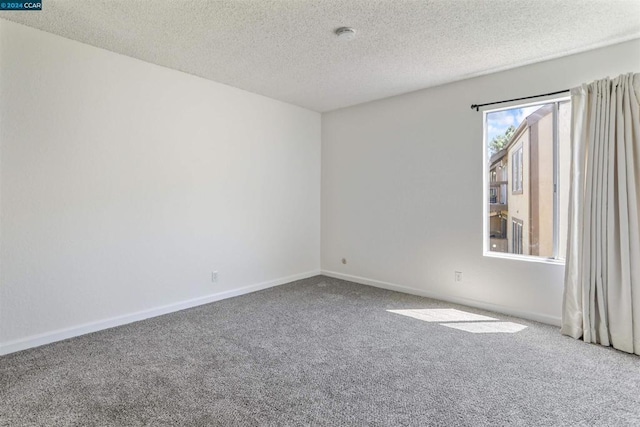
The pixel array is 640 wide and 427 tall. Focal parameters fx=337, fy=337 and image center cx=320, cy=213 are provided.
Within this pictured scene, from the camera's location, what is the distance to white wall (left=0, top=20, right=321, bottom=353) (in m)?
2.72

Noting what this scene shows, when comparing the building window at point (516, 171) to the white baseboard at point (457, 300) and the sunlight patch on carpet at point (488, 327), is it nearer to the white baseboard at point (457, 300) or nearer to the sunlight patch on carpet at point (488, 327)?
the white baseboard at point (457, 300)

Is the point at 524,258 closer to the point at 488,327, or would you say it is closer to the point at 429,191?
→ the point at 488,327

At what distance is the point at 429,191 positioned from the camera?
418 centimetres

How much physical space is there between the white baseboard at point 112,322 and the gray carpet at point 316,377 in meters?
0.10

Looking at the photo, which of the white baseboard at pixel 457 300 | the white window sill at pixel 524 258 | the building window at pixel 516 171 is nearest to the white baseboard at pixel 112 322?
the white baseboard at pixel 457 300

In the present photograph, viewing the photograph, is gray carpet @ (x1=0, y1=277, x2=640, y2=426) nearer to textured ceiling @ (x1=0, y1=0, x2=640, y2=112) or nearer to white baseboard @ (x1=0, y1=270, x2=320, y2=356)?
white baseboard @ (x1=0, y1=270, x2=320, y2=356)

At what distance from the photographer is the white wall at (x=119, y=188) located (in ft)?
8.93

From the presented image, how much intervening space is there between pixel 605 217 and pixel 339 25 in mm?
2704

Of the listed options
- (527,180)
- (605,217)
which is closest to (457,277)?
(527,180)

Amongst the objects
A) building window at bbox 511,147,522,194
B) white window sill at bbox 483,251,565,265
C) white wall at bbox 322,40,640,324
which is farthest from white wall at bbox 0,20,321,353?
building window at bbox 511,147,522,194

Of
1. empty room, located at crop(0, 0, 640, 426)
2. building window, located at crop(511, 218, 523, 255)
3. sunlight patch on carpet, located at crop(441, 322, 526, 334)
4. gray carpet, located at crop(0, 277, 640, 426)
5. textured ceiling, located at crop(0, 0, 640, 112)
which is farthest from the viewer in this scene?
building window, located at crop(511, 218, 523, 255)

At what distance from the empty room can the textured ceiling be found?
2 centimetres

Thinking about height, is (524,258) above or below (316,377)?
above

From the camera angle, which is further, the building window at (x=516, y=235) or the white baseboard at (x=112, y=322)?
the building window at (x=516, y=235)
